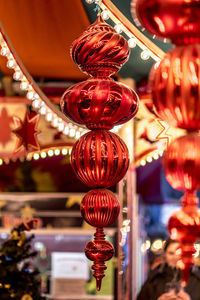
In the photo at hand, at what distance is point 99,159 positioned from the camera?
1275mm

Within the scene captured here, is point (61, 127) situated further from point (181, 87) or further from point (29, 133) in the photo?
point (181, 87)

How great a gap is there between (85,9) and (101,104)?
52.1 inches

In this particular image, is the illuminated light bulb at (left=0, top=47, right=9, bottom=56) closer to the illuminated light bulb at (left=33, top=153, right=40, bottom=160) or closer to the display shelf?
the illuminated light bulb at (left=33, top=153, right=40, bottom=160)

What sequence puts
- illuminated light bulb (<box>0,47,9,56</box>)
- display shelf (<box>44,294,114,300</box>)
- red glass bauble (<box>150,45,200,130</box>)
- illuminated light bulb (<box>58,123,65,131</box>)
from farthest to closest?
display shelf (<box>44,294,114,300</box>) < illuminated light bulb (<box>58,123,65,131</box>) < illuminated light bulb (<box>0,47,9,56</box>) < red glass bauble (<box>150,45,200,130</box>)

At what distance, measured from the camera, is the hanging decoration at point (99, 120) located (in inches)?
50.6

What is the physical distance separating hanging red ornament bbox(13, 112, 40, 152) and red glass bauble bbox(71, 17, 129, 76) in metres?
1.75

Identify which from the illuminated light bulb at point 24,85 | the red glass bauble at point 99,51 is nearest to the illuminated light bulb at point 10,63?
the illuminated light bulb at point 24,85

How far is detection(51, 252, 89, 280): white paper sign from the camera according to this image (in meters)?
3.72

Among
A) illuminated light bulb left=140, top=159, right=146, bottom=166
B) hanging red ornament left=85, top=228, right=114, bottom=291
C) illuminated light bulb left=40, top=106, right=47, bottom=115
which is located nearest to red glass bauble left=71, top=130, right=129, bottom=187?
hanging red ornament left=85, top=228, right=114, bottom=291

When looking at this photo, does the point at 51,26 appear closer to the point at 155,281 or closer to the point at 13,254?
the point at 13,254

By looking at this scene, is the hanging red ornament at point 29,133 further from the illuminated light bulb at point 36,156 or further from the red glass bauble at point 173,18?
the red glass bauble at point 173,18

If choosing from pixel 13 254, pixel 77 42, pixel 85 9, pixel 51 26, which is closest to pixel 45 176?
pixel 13 254

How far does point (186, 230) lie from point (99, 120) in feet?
1.57

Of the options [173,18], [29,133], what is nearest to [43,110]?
[29,133]
